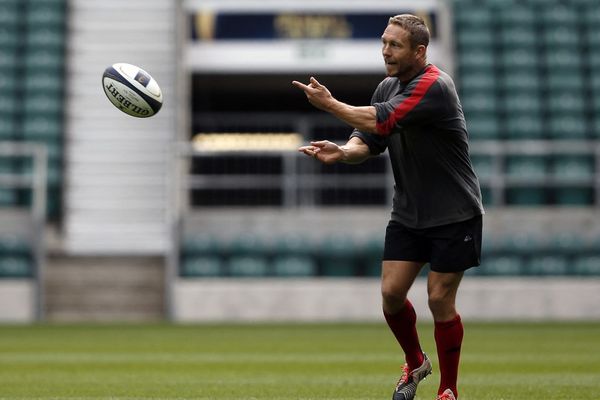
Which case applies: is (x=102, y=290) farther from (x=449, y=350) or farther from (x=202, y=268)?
(x=449, y=350)

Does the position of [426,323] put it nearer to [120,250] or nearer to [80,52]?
[120,250]

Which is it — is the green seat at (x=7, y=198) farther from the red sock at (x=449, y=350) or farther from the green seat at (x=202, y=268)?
the red sock at (x=449, y=350)

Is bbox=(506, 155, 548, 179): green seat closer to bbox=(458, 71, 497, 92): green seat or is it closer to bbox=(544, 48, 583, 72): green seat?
bbox=(458, 71, 497, 92): green seat

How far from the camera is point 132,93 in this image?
25.7ft

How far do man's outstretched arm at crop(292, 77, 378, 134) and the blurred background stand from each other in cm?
1205

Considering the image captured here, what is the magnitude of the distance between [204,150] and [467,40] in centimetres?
699

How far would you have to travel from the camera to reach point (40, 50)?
2331 centimetres

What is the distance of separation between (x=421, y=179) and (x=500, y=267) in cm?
1227

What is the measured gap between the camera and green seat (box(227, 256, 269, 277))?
18734 millimetres

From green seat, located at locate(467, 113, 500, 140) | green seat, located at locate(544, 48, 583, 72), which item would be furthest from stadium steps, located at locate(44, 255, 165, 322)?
green seat, located at locate(544, 48, 583, 72)

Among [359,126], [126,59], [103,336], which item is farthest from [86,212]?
[359,126]

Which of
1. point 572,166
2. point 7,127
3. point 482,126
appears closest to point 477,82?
point 482,126

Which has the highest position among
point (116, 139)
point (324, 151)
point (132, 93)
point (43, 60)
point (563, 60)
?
point (563, 60)

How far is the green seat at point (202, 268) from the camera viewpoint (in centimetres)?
1880
